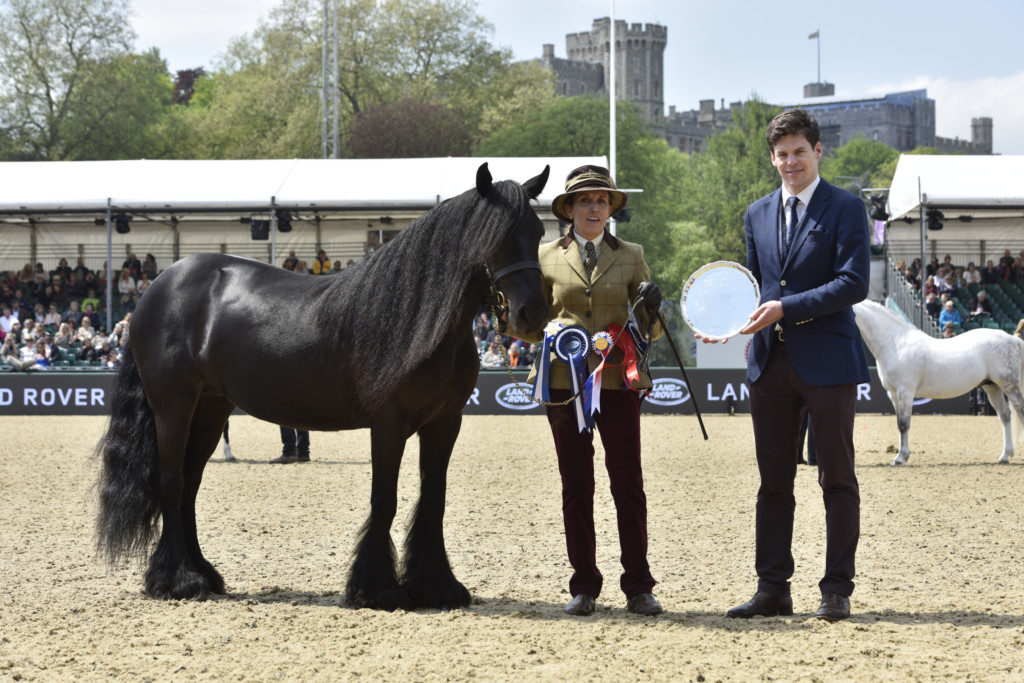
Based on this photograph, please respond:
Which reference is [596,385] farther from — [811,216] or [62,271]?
[62,271]

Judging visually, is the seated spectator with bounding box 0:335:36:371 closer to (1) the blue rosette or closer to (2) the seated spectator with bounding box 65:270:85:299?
(2) the seated spectator with bounding box 65:270:85:299

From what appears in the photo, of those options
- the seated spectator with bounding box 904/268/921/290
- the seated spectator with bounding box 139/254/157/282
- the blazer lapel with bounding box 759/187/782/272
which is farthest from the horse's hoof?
the seated spectator with bounding box 139/254/157/282

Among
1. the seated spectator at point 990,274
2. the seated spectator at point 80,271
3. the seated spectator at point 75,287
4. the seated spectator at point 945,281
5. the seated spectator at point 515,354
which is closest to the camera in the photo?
the seated spectator at point 515,354

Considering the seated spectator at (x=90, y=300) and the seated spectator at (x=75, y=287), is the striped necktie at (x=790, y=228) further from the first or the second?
the seated spectator at (x=75, y=287)

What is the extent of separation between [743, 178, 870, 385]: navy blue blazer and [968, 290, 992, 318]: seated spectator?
2051 centimetres

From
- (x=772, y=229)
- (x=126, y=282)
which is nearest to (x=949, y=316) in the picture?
(x=772, y=229)

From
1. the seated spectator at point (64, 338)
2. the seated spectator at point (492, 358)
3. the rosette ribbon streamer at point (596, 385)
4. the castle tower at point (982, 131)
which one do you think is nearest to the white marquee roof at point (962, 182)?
the seated spectator at point (492, 358)

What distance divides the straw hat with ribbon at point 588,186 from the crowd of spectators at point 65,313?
1630 centimetres

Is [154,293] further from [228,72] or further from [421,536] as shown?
[228,72]

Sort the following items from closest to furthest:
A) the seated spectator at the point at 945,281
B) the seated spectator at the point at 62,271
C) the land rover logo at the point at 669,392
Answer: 1. the land rover logo at the point at 669,392
2. the seated spectator at the point at 945,281
3. the seated spectator at the point at 62,271

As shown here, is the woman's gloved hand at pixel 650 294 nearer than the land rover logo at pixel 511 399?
Yes

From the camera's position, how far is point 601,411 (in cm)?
475

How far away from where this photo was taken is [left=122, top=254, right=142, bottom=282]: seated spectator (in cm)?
2616

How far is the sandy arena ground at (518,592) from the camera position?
3996mm
